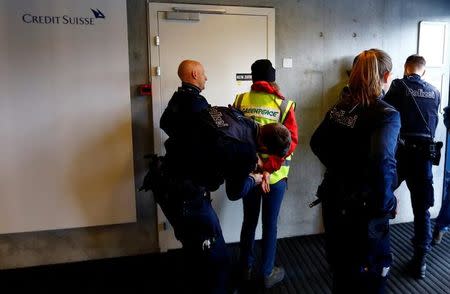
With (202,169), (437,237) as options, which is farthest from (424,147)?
(202,169)

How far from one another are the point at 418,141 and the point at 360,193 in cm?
149

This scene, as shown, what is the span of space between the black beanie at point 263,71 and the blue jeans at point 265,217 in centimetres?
73

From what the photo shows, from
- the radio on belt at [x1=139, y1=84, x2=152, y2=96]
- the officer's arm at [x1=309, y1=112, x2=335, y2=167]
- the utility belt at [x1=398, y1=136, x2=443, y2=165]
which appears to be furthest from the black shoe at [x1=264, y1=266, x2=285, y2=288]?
the radio on belt at [x1=139, y1=84, x2=152, y2=96]

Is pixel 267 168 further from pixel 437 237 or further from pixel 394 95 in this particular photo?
pixel 437 237

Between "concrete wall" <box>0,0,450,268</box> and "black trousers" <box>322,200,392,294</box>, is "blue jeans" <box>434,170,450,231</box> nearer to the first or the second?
"concrete wall" <box>0,0,450,268</box>

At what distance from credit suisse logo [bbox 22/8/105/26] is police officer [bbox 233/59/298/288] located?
1.31 meters

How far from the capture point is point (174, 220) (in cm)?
192

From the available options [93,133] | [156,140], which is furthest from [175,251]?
[93,133]

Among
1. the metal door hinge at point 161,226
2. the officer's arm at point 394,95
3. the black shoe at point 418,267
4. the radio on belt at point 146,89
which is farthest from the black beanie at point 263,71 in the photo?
the black shoe at point 418,267

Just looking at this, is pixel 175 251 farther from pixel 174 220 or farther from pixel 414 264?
pixel 414 264

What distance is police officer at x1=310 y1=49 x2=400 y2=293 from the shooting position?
1.48 m

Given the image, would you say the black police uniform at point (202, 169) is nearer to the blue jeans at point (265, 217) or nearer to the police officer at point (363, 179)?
the police officer at point (363, 179)

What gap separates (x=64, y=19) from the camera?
8.59 ft

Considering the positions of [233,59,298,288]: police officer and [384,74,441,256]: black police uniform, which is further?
[384,74,441,256]: black police uniform
